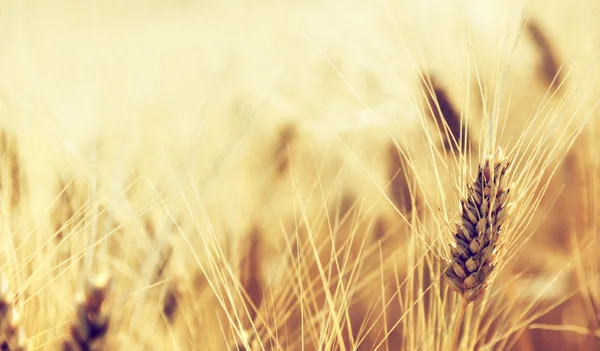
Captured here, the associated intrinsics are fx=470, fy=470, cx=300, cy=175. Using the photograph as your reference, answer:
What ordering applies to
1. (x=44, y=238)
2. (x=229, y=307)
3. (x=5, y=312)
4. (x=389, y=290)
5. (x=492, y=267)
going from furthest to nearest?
1. (x=389, y=290)
2. (x=229, y=307)
3. (x=44, y=238)
4. (x=492, y=267)
5. (x=5, y=312)

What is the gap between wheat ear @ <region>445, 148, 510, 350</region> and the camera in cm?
47

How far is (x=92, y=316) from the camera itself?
269 mm

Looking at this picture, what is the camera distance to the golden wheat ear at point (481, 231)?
469 millimetres

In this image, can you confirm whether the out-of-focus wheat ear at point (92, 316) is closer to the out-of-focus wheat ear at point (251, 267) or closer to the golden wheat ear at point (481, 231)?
the golden wheat ear at point (481, 231)

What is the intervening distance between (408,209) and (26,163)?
2.08 ft

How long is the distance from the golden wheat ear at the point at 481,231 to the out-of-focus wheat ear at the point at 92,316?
333mm

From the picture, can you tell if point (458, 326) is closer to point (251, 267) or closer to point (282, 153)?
point (251, 267)

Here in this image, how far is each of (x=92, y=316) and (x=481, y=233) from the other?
0.36 meters

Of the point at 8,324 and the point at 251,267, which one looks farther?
the point at 251,267

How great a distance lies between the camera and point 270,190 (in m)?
0.87

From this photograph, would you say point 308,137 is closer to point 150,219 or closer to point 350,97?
point 350,97

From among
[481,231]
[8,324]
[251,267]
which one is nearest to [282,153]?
[251,267]

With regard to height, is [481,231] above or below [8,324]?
below

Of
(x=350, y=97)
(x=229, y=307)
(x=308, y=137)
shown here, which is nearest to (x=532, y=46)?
(x=350, y=97)
